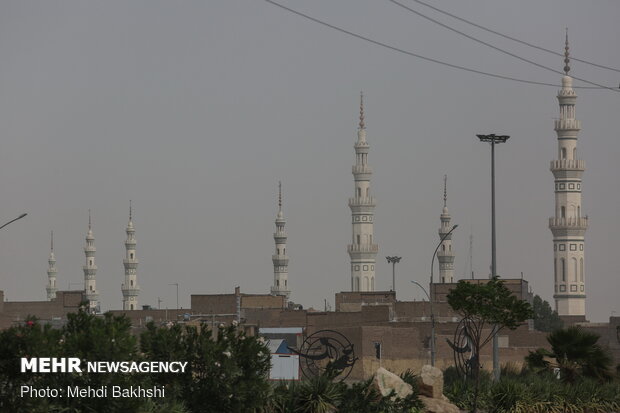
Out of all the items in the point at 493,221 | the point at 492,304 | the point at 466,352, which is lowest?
the point at 466,352

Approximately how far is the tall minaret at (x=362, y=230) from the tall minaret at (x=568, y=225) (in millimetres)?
20920

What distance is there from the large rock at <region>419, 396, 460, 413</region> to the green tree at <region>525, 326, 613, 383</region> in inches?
233

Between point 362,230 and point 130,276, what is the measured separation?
140 ft

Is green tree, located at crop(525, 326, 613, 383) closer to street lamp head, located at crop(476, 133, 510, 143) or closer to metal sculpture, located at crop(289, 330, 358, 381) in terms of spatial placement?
street lamp head, located at crop(476, 133, 510, 143)

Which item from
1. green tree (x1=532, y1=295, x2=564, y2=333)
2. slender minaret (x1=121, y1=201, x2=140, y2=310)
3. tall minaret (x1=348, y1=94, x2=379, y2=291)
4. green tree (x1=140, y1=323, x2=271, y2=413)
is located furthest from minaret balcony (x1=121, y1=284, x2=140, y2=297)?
green tree (x1=140, y1=323, x2=271, y2=413)

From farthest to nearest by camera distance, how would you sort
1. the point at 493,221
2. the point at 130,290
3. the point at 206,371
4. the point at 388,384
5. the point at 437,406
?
the point at 130,290, the point at 493,221, the point at 437,406, the point at 388,384, the point at 206,371

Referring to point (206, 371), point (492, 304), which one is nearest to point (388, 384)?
point (492, 304)

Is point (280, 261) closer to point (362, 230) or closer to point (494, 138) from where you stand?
point (362, 230)

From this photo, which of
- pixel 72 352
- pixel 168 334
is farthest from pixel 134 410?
pixel 168 334

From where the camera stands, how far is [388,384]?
2950 cm

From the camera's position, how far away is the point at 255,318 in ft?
307

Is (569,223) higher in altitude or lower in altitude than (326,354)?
higher

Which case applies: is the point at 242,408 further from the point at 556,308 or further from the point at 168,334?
the point at 556,308

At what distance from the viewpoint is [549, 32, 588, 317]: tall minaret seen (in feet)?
496
